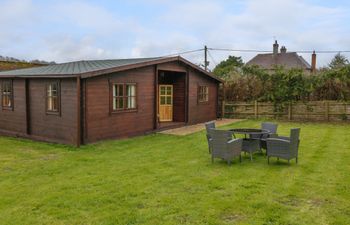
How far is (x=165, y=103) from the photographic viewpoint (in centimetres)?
1558

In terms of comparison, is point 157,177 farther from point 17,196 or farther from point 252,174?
point 17,196

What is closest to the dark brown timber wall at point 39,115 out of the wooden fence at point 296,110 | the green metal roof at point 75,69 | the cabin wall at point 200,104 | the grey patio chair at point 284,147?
the green metal roof at point 75,69

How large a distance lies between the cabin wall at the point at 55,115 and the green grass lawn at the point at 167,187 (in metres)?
0.95

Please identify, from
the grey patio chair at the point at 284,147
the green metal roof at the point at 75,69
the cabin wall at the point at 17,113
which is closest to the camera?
the grey patio chair at the point at 284,147

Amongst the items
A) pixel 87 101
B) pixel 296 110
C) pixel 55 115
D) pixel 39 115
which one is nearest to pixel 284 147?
pixel 87 101

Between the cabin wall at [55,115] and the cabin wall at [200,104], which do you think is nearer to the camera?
the cabin wall at [55,115]

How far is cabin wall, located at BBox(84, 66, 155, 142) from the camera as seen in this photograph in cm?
1023

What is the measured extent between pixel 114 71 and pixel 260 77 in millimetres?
11013

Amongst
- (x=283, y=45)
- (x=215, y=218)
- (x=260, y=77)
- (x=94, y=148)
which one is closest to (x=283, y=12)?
(x=260, y=77)

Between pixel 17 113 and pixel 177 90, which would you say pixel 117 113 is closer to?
pixel 17 113

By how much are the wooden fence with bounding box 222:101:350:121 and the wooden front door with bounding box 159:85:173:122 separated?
4.58m

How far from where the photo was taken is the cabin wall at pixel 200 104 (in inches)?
620

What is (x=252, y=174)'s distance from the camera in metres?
6.75

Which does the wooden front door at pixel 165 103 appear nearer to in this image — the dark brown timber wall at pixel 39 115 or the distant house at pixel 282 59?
the dark brown timber wall at pixel 39 115
